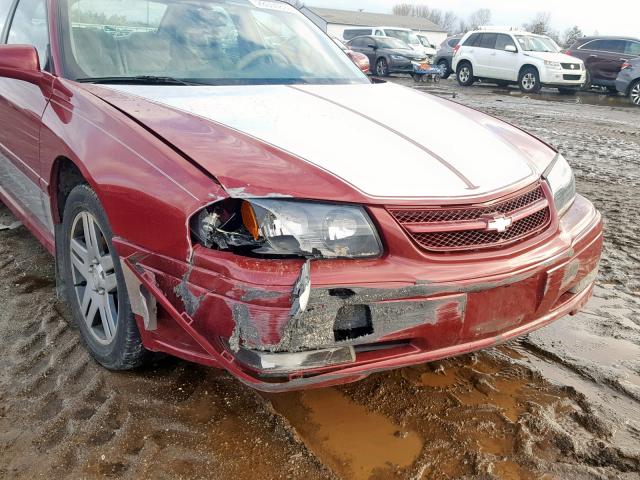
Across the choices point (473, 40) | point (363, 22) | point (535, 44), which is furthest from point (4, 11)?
point (363, 22)

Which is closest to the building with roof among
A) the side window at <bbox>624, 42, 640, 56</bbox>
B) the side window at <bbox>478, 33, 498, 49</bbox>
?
the side window at <bbox>478, 33, 498, 49</bbox>

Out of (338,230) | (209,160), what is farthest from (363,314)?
(209,160)

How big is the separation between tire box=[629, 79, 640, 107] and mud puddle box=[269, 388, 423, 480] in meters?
14.5

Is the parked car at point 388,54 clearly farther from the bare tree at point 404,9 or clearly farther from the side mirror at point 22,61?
the bare tree at point 404,9

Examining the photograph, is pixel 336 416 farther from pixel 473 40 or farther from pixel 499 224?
pixel 473 40

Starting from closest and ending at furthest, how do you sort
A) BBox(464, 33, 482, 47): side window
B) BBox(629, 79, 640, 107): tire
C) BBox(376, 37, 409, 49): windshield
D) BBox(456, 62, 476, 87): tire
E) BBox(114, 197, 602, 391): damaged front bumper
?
1. BBox(114, 197, 602, 391): damaged front bumper
2. BBox(629, 79, 640, 107): tire
3. BBox(464, 33, 482, 47): side window
4. BBox(456, 62, 476, 87): tire
5. BBox(376, 37, 409, 49): windshield

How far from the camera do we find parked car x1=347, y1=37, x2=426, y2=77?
66.0 ft

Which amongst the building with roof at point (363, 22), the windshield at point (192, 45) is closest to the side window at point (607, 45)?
the windshield at point (192, 45)

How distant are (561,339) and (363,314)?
56.6 inches

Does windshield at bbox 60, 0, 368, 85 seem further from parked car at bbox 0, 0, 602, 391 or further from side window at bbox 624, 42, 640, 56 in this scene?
side window at bbox 624, 42, 640, 56

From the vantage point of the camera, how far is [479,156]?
87.0 inches

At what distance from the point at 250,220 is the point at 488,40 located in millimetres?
17266

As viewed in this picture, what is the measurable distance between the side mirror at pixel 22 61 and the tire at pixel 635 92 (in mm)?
14591

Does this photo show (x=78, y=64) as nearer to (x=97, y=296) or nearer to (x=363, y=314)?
(x=97, y=296)
